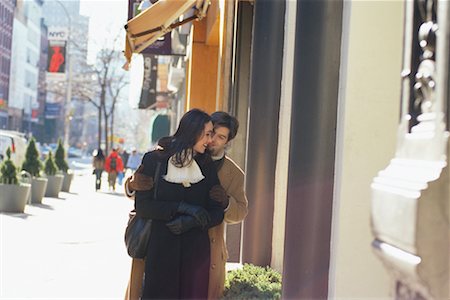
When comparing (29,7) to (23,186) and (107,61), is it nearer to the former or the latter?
(107,61)

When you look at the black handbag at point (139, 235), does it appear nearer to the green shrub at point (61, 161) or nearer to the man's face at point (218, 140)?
the man's face at point (218, 140)

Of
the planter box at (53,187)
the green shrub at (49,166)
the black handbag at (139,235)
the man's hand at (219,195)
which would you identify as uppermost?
the man's hand at (219,195)

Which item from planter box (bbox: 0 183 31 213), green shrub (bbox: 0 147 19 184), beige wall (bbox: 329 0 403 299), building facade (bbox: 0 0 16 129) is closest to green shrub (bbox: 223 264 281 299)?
beige wall (bbox: 329 0 403 299)

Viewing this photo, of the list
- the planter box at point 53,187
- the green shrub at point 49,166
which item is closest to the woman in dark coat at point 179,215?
the planter box at point 53,187

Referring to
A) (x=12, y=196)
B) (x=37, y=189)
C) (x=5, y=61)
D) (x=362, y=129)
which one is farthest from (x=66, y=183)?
(x=5, y=61)

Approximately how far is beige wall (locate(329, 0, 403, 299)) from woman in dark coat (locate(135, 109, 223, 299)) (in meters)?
0.89

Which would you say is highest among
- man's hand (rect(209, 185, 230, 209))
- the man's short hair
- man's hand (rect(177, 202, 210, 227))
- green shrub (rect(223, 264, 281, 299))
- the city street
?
the man's short hair

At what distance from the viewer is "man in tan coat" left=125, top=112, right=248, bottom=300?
4.59 metres

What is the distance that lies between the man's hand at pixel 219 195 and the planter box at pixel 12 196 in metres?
12.6

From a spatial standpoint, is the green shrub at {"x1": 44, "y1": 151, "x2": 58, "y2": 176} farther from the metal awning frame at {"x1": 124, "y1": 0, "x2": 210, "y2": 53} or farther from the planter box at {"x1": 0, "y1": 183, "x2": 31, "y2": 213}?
the metal awning frame at {"x1": 124, "y1": 0, "x2": 210, "y2": 53}

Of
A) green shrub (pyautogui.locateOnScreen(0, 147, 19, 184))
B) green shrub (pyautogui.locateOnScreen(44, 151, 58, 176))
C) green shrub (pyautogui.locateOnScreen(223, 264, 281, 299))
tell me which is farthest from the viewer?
green shrub (pyautogui.locateOnScreen(44, 151, 58, 176))

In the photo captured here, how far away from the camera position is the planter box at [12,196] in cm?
1609

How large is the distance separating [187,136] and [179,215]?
0.48 meters

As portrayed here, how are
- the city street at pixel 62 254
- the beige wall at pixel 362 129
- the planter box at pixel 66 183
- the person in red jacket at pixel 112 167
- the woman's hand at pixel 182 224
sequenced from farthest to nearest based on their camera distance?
1. the person in red jacket at pixel 112 167
2. the planter box at pixel 66 183
3. the city street at pixel 62 254
4. the woman's hand at pixel 182 224
5. the beige wall at pixel 362 129
